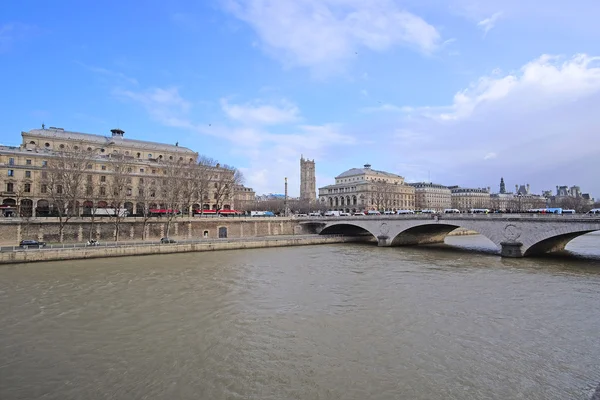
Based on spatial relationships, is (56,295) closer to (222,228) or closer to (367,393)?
(367,393)

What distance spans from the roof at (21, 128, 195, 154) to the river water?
4498 centimetres

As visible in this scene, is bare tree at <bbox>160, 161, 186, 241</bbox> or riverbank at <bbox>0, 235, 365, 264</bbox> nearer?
riverbank at <bbox>0, 235, 365, 264</bbox>

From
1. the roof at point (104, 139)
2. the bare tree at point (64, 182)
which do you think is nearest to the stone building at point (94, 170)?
the roof at point (104, 139)

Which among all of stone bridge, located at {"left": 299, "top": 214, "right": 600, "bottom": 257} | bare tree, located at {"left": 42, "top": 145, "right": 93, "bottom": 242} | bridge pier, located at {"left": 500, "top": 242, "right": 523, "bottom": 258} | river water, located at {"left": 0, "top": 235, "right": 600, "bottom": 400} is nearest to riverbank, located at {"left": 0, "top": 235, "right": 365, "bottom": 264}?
river water, located at {"left": 0, "top": 235, "right": 600, "bottom": 400}

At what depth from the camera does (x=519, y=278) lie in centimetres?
2392

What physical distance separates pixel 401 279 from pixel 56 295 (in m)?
19.9

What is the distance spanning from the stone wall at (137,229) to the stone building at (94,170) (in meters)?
3.23

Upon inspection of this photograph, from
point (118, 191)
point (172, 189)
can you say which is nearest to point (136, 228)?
point (118, 191)

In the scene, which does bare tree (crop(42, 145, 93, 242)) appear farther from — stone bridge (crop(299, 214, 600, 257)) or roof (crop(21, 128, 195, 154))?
stone bridge (crop(299, 214, 600, 257))

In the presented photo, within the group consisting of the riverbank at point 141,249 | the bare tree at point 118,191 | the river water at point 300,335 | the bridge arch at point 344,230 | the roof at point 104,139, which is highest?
the roof at point 104,139

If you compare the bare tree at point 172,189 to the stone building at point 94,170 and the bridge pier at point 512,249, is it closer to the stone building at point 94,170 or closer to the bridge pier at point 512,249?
the stone building at point 94,170

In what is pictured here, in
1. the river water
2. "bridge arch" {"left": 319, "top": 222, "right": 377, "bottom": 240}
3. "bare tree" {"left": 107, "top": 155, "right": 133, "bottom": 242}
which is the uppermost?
"bare tree" {"left": 107, "top": 155, "right": 133, "bottom": 242}

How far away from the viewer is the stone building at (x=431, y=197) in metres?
136

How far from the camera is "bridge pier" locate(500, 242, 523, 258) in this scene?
32.4 m
